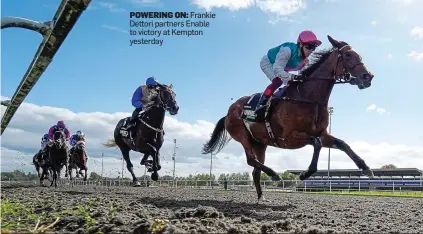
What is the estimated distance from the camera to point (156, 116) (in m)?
13.3

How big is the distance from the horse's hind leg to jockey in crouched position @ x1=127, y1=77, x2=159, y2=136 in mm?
7363

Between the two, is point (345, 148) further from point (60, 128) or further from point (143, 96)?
point (60, 128)

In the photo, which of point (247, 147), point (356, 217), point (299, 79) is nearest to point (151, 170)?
point (247, 147)

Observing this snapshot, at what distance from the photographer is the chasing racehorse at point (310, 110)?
23.7 ft

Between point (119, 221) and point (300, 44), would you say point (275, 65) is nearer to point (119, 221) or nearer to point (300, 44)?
point (300, 44)

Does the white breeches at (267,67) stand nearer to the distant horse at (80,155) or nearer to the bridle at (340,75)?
the bridle at (340,75)

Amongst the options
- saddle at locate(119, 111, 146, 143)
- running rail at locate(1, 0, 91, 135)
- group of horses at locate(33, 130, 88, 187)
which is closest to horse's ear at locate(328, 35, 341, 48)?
running rail at locate(1, 0, 91, 135)

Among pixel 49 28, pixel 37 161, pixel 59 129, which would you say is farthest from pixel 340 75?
pixel 37 161

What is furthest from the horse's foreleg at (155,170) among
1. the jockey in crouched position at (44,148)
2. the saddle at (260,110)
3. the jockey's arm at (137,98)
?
the jockey in crouched position at (44,148)

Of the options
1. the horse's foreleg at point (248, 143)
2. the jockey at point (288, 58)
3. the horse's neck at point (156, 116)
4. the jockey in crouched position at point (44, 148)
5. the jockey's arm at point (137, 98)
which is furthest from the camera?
the jockey in crouched position at point (44, 148)

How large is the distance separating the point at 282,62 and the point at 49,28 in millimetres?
6417

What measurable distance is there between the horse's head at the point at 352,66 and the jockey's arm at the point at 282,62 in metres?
0.87

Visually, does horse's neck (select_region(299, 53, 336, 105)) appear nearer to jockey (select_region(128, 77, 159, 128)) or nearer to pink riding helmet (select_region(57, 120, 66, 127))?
jockey (select_region(128, 77, 159, 128))

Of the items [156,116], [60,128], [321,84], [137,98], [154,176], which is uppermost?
[137,98]
